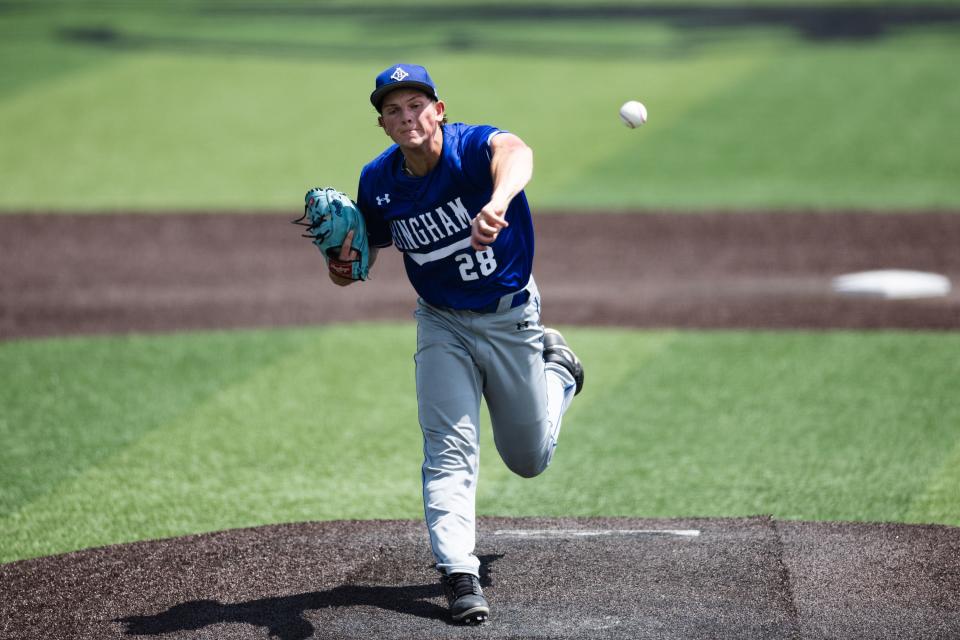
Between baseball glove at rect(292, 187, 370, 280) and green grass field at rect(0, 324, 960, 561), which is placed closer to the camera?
baseball glove at rect(292, 187, 370, 280)

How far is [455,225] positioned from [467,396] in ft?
2.20

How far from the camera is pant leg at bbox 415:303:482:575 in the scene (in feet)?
15.1

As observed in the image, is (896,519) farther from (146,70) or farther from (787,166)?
(146,70)

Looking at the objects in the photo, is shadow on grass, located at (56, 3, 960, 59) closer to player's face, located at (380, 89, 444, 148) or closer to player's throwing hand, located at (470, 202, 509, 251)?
player's face, located at (380, 89, 444, 148)

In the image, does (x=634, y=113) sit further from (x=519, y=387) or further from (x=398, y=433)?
(x=398, y=433)

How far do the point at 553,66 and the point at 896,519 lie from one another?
13466 millimetres

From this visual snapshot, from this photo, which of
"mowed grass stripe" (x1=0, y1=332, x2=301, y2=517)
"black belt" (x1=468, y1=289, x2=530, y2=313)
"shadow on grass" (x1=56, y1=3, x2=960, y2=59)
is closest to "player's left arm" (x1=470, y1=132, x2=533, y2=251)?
"black belt" (x1=468, y1=289, x2=530, y2=313)

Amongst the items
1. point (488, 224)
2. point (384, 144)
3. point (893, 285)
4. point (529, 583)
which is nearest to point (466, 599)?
point (529, 583)

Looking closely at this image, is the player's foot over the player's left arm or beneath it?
beneath

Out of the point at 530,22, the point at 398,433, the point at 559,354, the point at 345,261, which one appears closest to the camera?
the point at 345,261

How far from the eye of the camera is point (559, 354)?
5348mm

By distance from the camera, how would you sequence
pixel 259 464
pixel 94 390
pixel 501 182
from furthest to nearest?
pixel 94 390 → pixel 259 464 → pixel 501 182

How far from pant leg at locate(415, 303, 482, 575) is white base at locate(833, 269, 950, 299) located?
5.63m

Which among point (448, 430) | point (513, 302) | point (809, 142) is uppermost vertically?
point (513, 302)
